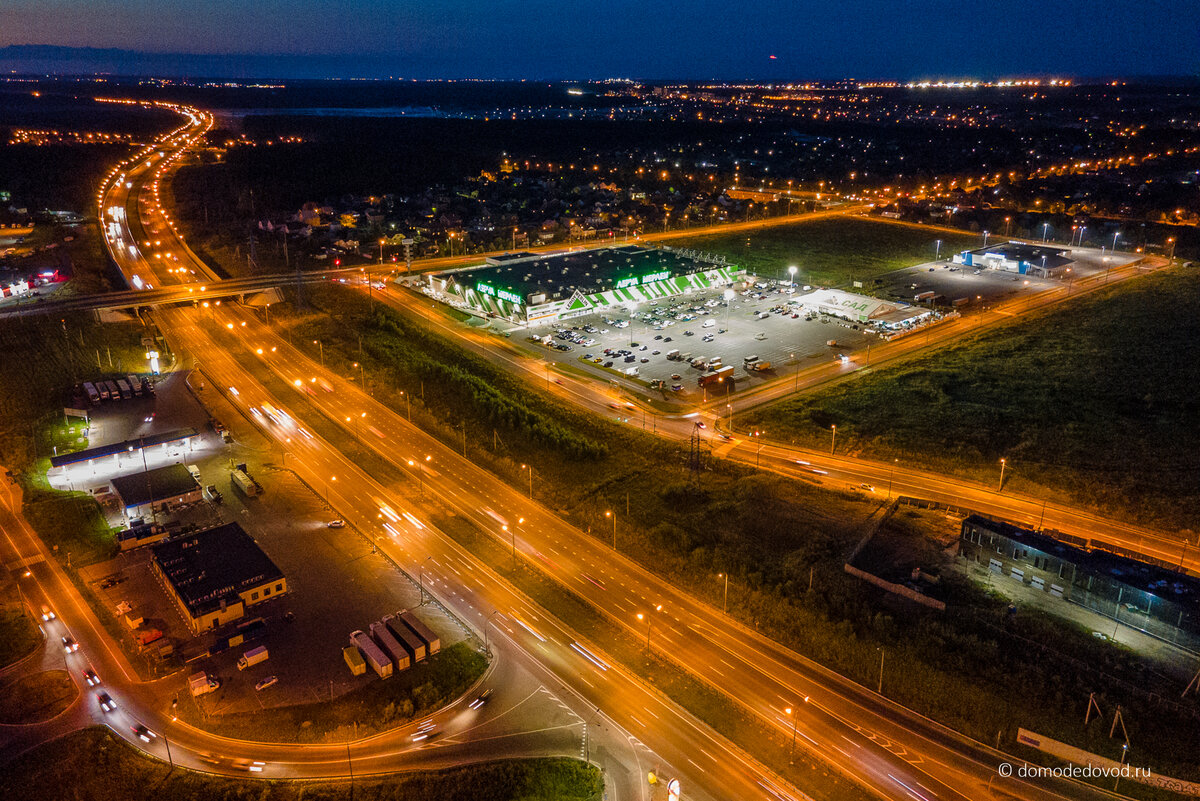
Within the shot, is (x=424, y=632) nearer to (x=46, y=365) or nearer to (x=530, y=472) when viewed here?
(x=530, y=472)

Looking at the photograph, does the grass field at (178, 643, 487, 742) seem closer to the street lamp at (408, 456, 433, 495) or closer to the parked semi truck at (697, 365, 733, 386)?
the street lamp at (408, 456, 433, 495)

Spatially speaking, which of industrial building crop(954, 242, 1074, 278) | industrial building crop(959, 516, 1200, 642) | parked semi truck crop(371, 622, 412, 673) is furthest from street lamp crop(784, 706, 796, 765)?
industrial building crop(954, 242, 1074, 278)

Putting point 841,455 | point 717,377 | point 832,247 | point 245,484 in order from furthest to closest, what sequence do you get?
1. point 832,247
2. point 717,377
3. point 841,455
4. point 245,484

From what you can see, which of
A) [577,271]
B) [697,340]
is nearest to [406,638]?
[697,340]

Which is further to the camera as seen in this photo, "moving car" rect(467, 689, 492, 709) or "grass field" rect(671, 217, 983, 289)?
"grass field" rect(671, 217, 983, 289)

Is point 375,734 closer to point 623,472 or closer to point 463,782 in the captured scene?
point 463,782

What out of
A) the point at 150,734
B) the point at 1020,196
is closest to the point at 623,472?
the point at 150,734

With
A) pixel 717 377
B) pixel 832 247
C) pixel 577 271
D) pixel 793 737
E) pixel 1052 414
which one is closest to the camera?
pixel 793 737

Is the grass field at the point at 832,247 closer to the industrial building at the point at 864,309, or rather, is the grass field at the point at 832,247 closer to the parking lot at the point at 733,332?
the parking lot at the point at 733,332
